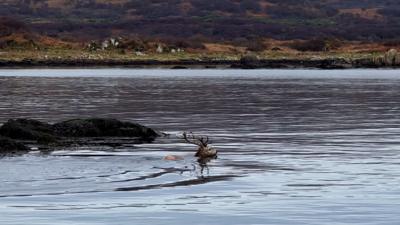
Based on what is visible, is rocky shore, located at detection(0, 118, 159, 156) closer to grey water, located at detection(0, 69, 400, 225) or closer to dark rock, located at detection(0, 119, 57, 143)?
dark rock, located at detection(0, 119, 57, 143)

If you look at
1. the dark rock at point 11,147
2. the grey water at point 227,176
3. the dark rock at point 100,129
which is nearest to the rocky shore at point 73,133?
the dark rock at point 100,129

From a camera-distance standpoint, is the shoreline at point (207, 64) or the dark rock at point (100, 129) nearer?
the dark rock at point (100, 129)

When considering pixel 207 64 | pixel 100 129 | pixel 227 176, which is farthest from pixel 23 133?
pixel 207 64

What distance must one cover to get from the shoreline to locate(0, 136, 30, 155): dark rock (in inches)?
4455

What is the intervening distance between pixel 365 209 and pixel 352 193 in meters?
2.02

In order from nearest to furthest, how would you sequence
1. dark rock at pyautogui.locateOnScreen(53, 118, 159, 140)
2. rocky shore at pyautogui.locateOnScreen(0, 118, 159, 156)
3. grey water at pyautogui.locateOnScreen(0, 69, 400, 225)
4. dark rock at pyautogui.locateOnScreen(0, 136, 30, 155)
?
grey water at pyautogui.locateOnScreen(0, 69, 400, 225)
dark rock at pyautogui.locateOnScreen(0, 136, 30, 155)
rocky shore at pyautogui.locateOnScreen(0, 118, 159, 156)
dark rock at pyautogui.locateOnScreen(53, 118, 159, 140)

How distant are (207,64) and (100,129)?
11445 centimetres

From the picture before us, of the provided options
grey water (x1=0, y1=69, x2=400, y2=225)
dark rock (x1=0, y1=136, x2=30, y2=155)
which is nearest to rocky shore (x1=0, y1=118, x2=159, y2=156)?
dark rock (x1=0, y1=136, x2=30, y2=155)

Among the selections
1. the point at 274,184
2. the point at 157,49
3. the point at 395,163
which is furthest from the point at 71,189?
the point at 157,49

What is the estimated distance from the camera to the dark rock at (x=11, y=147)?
107ft

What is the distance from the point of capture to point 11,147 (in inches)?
1296

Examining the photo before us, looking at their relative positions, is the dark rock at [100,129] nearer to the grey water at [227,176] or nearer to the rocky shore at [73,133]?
the rocky shore at [73,133]

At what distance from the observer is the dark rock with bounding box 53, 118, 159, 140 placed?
38062 mm

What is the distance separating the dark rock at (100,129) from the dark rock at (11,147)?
14.9 ft
